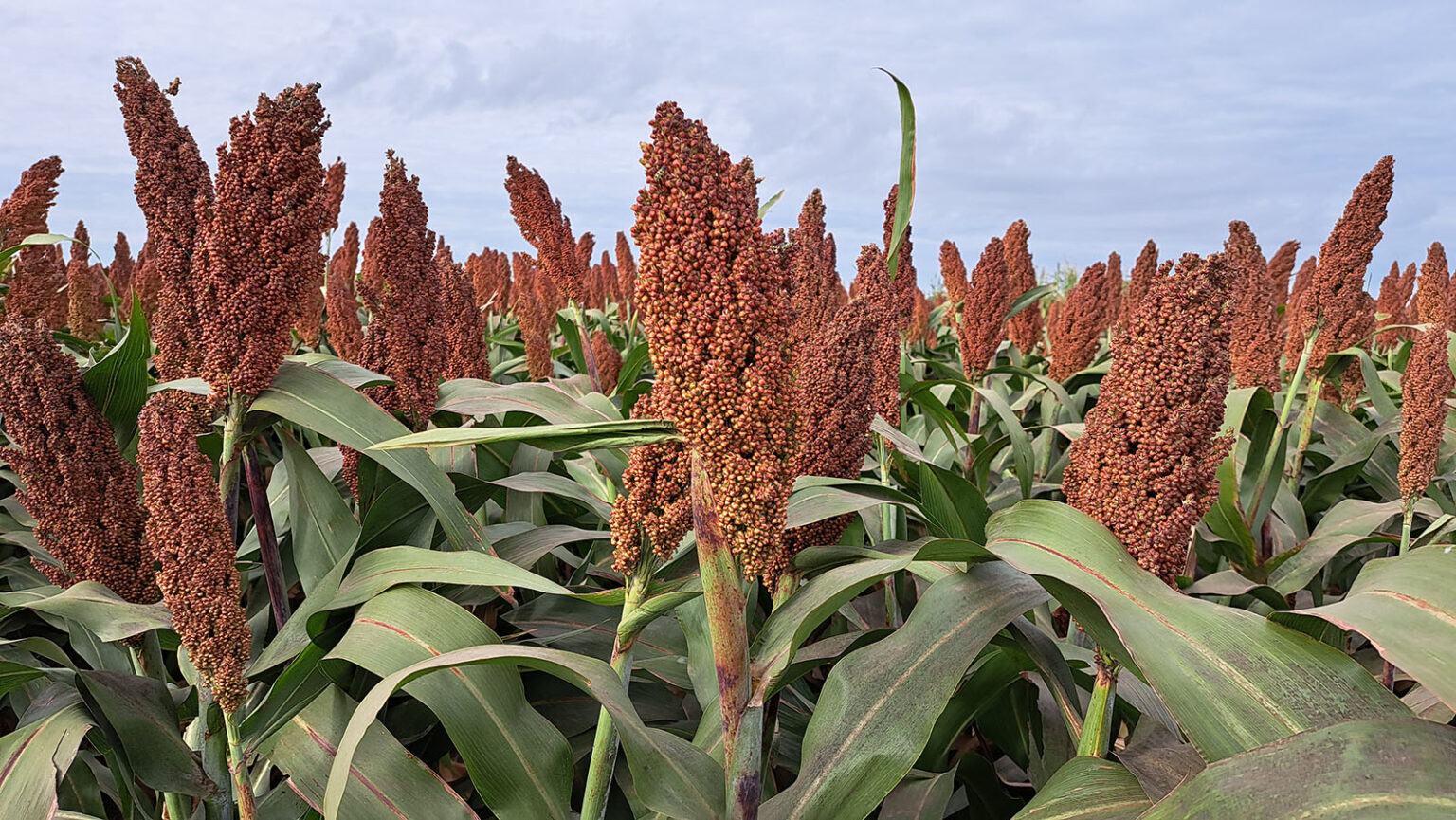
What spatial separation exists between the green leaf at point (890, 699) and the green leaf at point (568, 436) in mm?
604

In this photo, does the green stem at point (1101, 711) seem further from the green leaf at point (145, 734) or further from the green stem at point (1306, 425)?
the green stem at point (1306, 425)

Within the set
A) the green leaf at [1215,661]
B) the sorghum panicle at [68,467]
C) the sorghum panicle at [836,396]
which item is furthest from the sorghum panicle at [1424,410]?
the sorghum panicle at [68,467]

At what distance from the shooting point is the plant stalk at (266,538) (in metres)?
2.12

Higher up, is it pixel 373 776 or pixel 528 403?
pixel 528 403

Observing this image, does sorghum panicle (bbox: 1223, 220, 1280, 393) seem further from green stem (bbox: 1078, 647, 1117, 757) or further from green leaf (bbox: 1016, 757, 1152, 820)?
green leaf (bbox: 1016, 757, 1152, 820)

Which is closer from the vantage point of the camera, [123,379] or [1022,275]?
[123,379]

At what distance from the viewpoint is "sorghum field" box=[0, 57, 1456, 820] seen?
135cm

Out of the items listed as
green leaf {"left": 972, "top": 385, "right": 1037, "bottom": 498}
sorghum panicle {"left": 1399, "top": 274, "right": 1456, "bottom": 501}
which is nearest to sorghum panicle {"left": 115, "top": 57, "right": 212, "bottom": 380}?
green leaf {"left": 972, "top": 385, "right": 1037, "bottom": 498}

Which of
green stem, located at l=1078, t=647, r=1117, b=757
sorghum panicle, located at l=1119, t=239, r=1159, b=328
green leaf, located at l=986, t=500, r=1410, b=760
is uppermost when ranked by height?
sorghum panicle, located at l=1119, t=239, r=1159, b=328

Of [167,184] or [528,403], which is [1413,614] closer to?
[528,403]

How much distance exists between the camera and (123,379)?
221cm

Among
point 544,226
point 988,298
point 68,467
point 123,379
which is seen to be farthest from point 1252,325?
point 68,467

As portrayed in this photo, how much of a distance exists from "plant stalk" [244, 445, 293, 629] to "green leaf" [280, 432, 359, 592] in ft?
0.20

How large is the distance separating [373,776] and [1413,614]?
1876 mm
